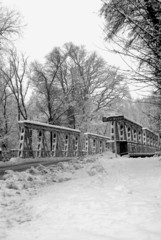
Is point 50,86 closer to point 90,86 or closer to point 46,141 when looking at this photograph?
point 90,86

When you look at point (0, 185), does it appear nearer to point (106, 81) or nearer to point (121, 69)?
point (121, 69)

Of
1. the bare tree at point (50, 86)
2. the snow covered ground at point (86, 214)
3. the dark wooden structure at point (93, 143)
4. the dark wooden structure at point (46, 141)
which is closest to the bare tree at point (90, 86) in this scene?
the bare tree at point (50, 86)

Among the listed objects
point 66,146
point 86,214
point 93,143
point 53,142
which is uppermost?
point 53,142

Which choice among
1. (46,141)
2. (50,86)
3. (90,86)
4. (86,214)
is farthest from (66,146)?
(86,214)

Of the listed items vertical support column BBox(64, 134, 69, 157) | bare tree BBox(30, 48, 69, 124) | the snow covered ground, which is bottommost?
the snow covered ground

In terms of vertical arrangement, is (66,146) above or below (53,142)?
below

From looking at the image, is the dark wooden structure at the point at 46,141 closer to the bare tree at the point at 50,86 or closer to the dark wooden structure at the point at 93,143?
the dark wooden structure at the point at 93,143

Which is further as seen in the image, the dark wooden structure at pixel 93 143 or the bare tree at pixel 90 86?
the bare tree at pixel 90 86

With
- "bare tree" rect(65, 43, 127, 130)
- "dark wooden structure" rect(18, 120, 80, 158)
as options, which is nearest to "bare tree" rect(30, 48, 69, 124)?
"bare tree" rect(65, 43, 127, 130)

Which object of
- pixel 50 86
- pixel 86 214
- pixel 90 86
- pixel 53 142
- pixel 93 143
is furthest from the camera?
pixel 90 86

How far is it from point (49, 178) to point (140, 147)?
10279 millimetres

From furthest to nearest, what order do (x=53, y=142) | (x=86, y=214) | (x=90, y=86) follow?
(x=90, y=86), (x=53, y=142), (x=86, y=214)

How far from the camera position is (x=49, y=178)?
17.7 ft

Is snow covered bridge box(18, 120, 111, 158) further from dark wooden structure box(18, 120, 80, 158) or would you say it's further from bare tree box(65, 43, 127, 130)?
bare tree box(65, 43, 127, 130)
